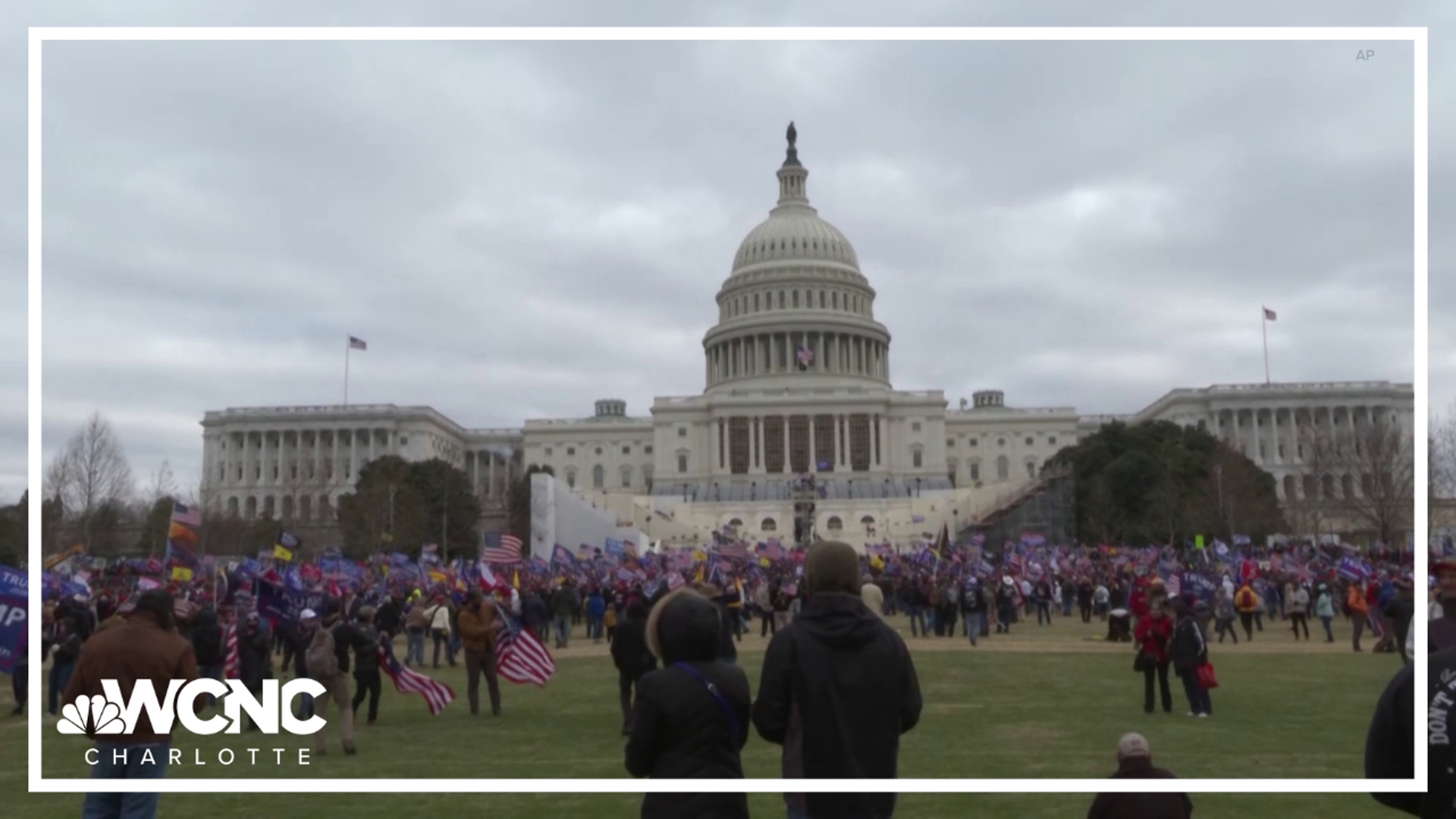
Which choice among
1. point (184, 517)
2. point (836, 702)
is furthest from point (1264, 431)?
point (836, 702)

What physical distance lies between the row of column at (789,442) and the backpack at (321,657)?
105 metres

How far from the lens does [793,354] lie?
415 ft

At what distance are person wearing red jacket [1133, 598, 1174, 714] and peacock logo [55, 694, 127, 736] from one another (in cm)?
1182

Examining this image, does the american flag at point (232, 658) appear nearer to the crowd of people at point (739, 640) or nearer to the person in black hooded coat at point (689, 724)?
the crowd of people at point (739, 640)

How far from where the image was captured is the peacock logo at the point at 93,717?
6.33 m

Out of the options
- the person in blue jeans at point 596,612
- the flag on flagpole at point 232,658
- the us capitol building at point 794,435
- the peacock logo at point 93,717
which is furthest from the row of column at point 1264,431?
the peacock logo at point 93,717

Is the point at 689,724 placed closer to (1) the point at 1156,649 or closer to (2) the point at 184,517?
(1) the point at 1156,649

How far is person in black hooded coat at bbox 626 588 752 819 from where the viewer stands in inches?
191

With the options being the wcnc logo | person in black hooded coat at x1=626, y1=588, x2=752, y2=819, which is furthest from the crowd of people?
the wcnc logo

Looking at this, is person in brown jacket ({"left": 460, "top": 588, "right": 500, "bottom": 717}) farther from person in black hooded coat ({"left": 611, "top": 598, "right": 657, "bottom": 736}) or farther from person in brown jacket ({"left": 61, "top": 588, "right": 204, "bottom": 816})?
person in brown jacket ({"left": 61, "top": 588, "right": 204, "bottom": 816})

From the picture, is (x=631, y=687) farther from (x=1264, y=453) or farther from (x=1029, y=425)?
(x=1029, y=425)

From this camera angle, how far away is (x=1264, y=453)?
76.8 metres

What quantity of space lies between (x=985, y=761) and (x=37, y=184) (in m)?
8.95

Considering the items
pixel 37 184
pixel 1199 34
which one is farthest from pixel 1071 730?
pixel 37 184
